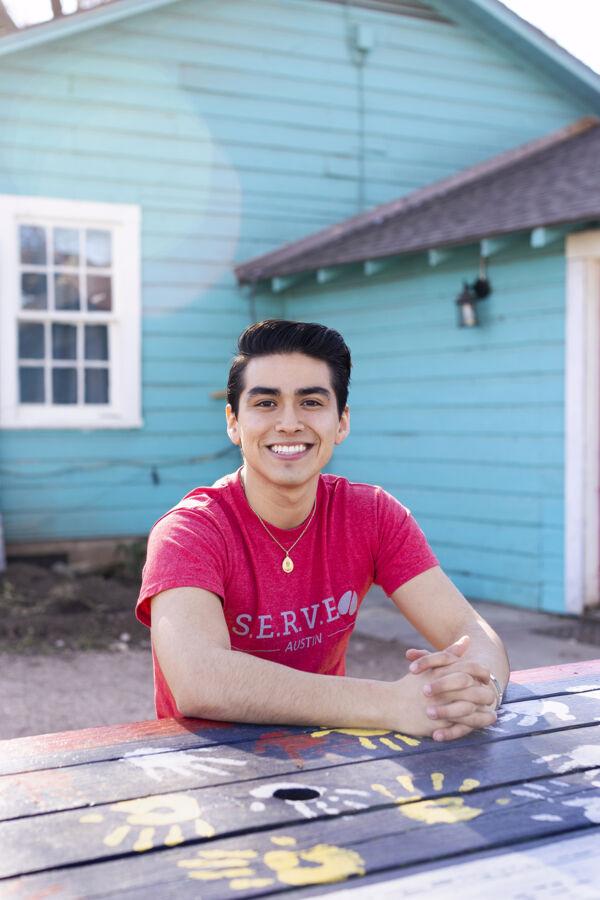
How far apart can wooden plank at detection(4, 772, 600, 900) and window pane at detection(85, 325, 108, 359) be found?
24.7 ft

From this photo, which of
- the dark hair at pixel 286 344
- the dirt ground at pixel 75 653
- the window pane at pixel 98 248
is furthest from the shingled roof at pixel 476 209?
the dark hair at pixel 286 344

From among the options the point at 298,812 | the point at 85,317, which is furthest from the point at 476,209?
the point at 298,812

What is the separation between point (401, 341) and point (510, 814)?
7110 millimetres

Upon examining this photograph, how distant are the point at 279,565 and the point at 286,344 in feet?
1.92

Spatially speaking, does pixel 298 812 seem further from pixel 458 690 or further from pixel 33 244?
pixel 33 244

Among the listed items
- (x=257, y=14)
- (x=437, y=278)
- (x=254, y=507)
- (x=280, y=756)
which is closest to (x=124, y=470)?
(x=437, y=278)

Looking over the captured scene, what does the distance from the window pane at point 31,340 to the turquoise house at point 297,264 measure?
0.02 meters

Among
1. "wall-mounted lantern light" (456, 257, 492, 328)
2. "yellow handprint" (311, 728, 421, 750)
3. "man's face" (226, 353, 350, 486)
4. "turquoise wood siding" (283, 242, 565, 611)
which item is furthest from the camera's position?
"wall-mounted lantern light" (456, 257, 492, 328)

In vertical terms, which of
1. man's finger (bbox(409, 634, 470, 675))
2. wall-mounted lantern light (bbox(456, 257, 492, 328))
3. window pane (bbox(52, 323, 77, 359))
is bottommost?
man's finger (bbox(409, 634, 470, 675))

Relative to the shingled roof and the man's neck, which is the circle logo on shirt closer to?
the man's neck

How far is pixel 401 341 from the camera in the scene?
846 centimetres

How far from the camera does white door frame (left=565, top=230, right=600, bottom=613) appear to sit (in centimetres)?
706

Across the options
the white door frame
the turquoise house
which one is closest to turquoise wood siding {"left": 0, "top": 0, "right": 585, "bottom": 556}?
the turquoise house

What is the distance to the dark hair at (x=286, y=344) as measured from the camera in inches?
103
